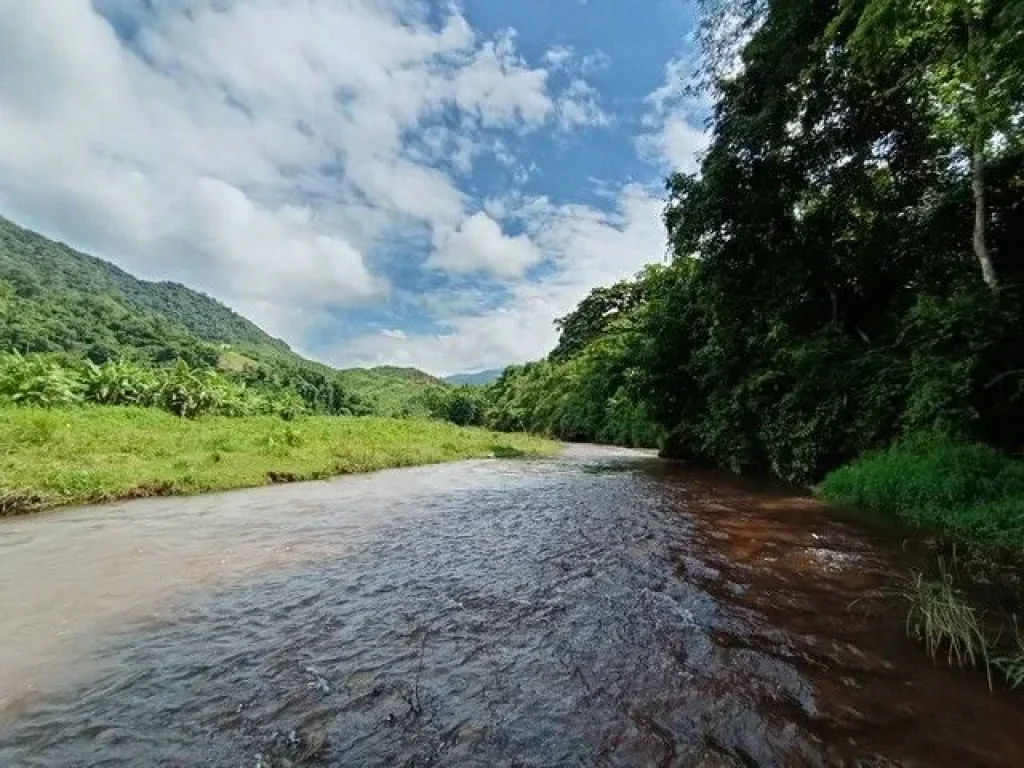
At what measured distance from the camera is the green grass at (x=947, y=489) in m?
8.25

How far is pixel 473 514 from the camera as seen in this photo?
12.1 m

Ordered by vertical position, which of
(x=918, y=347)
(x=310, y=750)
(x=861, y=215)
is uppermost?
(x=861, y=215)

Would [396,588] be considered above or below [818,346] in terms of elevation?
below

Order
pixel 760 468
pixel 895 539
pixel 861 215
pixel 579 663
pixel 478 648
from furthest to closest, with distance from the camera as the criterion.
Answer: pixel 760 468 < pixel 861 215 < pixel 895 539 < pixel 478 648 < pixel 579 663

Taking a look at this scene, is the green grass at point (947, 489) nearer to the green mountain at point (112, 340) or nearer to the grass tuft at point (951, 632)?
the grass tuft at point (951, 632)

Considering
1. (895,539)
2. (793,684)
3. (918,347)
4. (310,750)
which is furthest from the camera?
(918,347)

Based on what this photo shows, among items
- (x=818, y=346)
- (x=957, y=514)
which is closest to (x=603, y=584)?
(x=957, y=514)

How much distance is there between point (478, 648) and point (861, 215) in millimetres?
18375

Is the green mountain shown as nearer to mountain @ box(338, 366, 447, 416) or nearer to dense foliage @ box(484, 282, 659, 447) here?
mountain @ box(338, 366, 447, 416)

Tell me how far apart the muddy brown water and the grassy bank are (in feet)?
8.39

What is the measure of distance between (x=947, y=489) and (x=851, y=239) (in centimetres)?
1068

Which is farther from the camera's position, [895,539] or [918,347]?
[918,347]

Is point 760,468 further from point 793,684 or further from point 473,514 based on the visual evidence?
point 793,684

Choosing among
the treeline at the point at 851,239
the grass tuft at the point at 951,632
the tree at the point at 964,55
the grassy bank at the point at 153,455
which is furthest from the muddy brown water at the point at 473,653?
the tree at the point at 964,55
